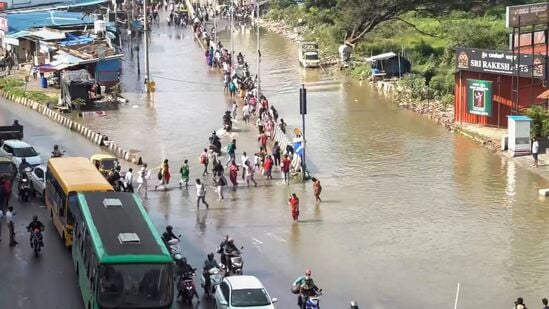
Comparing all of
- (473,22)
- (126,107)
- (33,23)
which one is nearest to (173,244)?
(126,107)

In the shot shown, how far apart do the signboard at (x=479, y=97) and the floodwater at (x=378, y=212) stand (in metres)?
1.82

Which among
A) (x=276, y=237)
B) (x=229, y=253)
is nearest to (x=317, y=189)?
(x=276, y=237)

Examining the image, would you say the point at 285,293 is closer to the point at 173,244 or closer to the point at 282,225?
the point at 173,244

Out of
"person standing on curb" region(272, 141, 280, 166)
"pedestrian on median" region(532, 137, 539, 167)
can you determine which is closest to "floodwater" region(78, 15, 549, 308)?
"pedestrian on median" region(532, 137, 539, 167)

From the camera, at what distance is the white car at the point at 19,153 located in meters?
32.8

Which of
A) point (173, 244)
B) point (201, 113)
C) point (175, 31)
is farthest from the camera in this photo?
point (175, 31)

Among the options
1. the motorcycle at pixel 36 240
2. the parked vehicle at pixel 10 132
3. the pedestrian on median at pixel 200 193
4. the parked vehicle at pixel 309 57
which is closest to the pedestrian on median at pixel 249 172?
the pedestrian on median at pixel 200 193

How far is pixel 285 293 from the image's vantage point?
70.6ft

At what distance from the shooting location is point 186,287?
20703 mm

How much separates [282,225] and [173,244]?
4782 mm

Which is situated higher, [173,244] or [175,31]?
[175,31]

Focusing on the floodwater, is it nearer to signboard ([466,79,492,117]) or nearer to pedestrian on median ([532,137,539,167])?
pedestrian on median ([532,137,539,167])

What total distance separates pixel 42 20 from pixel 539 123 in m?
41.1

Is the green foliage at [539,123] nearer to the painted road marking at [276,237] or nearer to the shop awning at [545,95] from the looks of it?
the shop awning at [545,95]
